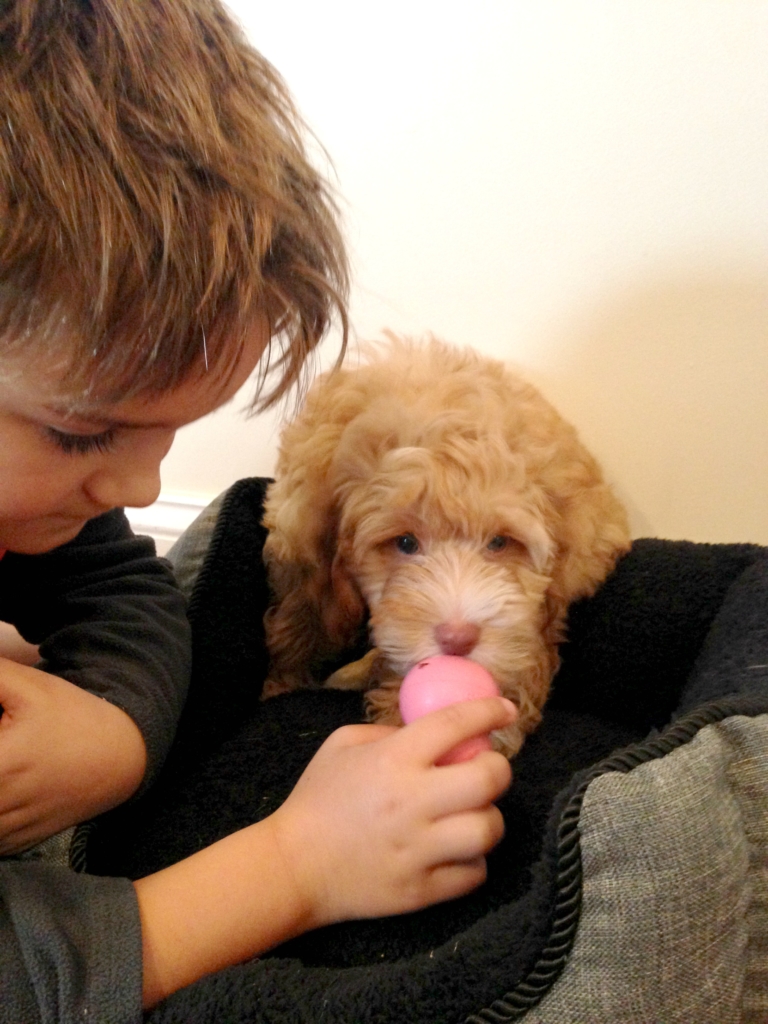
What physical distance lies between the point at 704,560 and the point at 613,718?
0.27 m

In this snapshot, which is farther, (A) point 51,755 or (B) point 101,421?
(A) point 51,755

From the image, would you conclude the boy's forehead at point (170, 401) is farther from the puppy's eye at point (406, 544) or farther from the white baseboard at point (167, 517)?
the white baseboard at point (167, 517)

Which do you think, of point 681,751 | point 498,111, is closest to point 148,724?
point 681,751

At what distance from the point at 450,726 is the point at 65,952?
362 mm

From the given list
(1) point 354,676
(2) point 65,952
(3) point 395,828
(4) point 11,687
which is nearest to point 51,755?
(4) point 11,687

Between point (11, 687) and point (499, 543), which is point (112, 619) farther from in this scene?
point (499, 543)

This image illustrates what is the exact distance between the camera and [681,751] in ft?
2.35

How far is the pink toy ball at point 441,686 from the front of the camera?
2.89 ft

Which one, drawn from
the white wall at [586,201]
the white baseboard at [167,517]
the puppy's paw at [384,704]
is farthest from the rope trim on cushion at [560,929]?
the white baseboard at [167,517]

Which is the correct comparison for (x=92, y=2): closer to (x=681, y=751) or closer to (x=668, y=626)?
(x=681, y=751)

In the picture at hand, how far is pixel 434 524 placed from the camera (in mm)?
1053

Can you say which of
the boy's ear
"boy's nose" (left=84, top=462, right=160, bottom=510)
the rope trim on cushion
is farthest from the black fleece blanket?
"boy's nose" (left=84, top=462, right=160, bottom=510)

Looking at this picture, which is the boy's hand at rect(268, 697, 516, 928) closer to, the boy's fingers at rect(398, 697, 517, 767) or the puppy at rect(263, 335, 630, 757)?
the boy's fingers at rect(398, 697, 517, 767)

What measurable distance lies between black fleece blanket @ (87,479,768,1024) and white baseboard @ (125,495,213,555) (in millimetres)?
572
